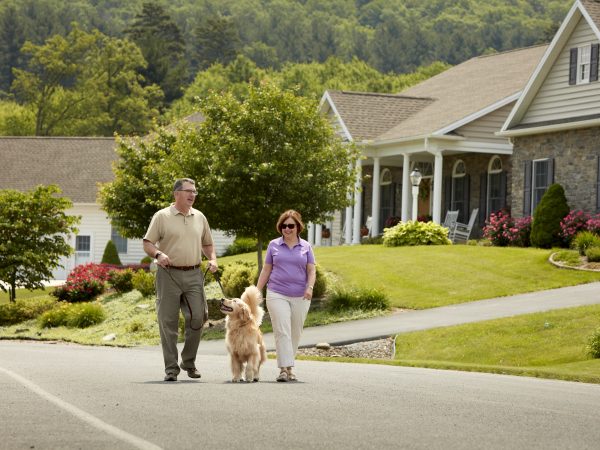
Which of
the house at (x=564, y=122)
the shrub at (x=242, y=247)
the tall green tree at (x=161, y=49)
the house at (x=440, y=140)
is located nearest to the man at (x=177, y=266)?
the house at (x=564, y=122)

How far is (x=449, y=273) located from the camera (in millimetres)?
30531

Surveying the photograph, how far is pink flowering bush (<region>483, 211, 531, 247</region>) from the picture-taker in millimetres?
35188

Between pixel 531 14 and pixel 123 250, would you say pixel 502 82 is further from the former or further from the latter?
pixel 531 14

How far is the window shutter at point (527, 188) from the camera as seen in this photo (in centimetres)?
3644

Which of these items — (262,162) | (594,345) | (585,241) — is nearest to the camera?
(594,345)

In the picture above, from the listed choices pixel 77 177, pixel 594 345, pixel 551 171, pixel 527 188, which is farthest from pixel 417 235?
pixel 77 177

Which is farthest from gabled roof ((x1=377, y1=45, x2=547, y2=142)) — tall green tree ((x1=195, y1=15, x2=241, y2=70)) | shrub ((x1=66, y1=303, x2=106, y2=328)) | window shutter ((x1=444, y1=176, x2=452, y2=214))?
tall green tree ((x1=195, y1=15, x2=241, y2=70))

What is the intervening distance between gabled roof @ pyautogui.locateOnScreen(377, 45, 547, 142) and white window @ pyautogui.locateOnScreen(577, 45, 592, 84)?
5854mm

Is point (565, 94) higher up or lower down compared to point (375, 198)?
higher up

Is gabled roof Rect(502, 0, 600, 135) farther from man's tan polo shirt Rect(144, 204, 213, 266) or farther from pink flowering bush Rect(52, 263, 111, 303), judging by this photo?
man's tan polo shirt Rect(144, 204, 213, 266)

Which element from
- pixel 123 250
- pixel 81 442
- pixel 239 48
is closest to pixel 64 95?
pixel 123 250

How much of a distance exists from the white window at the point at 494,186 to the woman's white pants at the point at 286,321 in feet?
92.3

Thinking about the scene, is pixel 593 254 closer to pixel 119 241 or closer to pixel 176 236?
pixel 176 236

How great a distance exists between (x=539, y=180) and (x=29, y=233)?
15.0 metres
